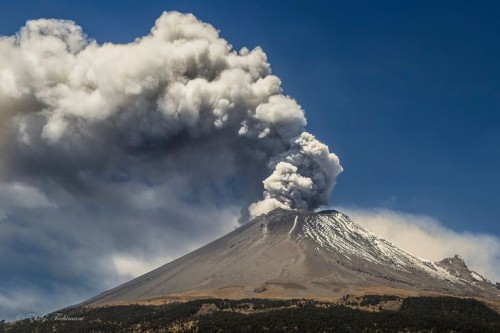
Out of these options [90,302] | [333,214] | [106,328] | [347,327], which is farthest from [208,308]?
[333,214]

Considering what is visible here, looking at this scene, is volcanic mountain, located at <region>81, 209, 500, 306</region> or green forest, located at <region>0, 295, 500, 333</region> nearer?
green forest, located at <region>0, 295, 500, 333</region>

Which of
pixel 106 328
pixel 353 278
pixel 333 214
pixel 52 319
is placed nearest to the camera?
pixel 106 328

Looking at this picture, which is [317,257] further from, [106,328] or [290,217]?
[106,328]

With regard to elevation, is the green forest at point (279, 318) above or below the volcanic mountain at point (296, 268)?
below

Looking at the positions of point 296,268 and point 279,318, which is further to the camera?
point 296,268

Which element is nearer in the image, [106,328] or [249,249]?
[106,328]

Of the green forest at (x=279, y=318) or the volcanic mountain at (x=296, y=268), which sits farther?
the volcanic mountain at (x=296, y=268)

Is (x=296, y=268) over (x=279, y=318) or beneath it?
over

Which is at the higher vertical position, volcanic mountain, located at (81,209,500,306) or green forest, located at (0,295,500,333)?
volcanic mountain, located at (81,209,500,306)
